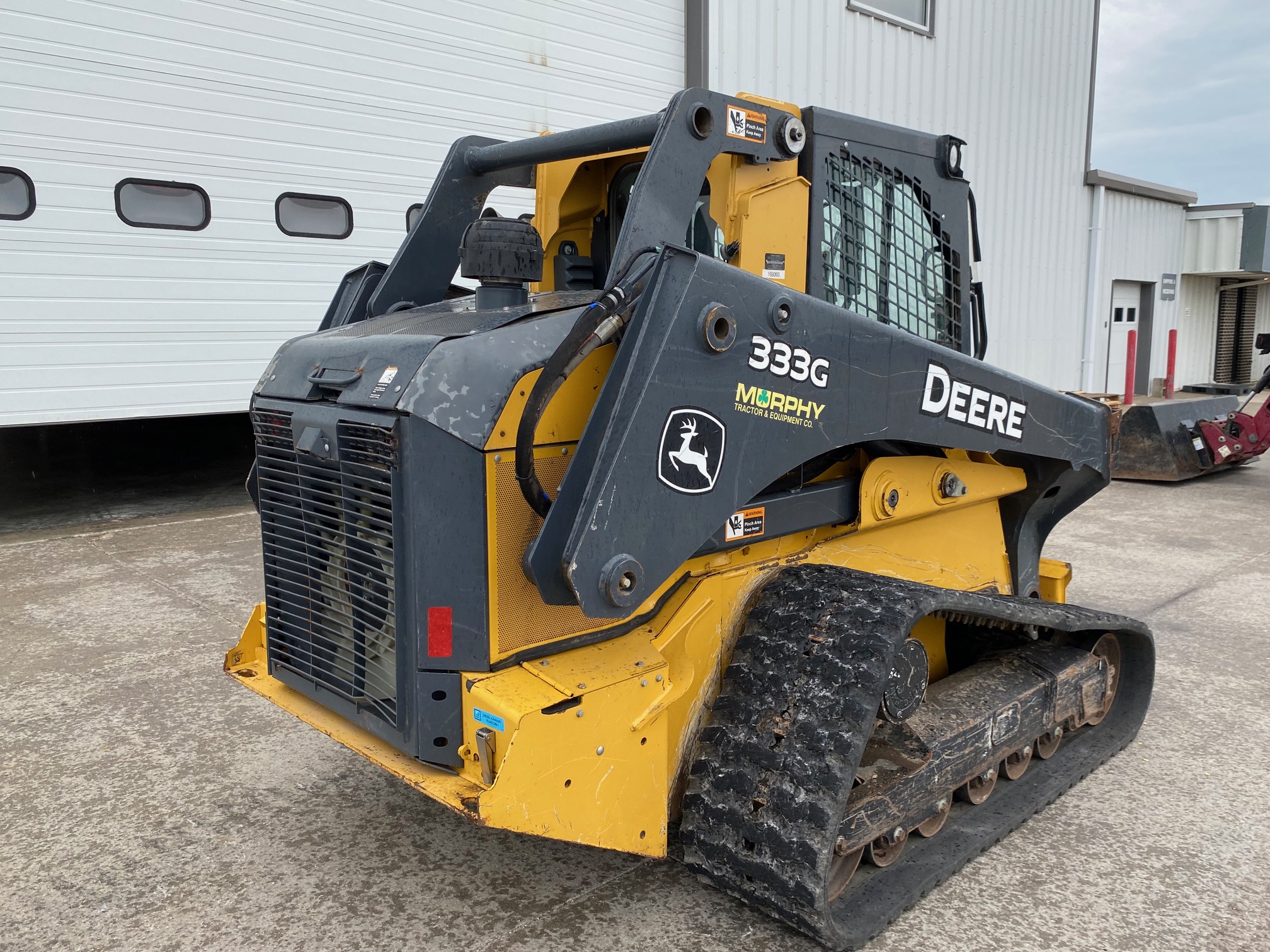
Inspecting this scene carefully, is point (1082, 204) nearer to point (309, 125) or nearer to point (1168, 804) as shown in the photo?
point (309, 125)

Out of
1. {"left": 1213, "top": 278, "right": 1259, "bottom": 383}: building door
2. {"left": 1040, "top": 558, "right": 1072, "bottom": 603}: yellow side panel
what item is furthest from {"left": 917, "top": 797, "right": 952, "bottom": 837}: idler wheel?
{"left": 1213, "top": 278, "right": 1259, "bottom": 383}: building door

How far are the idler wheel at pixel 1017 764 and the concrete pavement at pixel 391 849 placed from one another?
18cm

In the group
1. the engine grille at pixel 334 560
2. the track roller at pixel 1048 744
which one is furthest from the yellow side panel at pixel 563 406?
the track roller at pixel 1048 744

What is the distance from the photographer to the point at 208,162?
816 cm

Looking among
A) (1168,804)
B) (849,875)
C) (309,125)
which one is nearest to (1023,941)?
(849,875)

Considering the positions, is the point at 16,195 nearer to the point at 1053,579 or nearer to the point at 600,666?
the point at 600,666

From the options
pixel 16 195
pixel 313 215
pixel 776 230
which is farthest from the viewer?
pixel 313 215

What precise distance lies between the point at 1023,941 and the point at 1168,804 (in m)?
1.13

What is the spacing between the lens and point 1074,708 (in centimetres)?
367

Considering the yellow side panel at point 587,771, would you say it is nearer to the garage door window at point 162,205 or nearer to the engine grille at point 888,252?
the engine grille at point 888,252

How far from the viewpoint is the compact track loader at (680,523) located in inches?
92.6

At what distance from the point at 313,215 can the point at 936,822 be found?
7549 millimetres

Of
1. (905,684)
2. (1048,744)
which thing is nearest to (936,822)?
(905,684)

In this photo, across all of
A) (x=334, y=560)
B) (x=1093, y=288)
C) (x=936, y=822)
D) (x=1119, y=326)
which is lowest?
(x=936, y=822)
